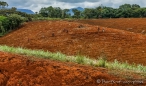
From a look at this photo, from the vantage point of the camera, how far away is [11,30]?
30375mm

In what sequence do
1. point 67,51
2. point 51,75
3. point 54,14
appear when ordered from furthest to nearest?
1. point 54,14
2. point 67,51
3. point 51,75

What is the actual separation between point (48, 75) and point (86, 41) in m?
13.6

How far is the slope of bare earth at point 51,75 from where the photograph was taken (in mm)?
6148

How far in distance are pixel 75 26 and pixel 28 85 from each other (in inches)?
704

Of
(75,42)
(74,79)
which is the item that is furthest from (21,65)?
(75,42)

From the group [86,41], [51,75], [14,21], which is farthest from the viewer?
[14,21]

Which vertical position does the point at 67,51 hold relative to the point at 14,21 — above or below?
below

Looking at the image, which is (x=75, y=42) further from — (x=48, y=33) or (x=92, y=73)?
(x=92, y=73)

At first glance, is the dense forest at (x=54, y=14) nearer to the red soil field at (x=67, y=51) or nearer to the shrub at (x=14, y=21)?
the shrub at (x=14, y=21)

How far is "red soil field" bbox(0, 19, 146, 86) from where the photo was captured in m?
6.48

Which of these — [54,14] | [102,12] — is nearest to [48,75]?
[102,12]

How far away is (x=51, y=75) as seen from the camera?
6645 millimetres

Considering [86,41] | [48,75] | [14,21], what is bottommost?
[86,41]

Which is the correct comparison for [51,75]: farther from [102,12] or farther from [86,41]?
[102,12]
